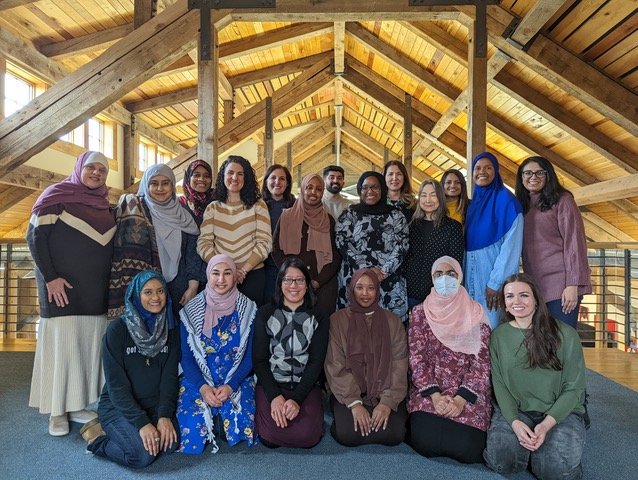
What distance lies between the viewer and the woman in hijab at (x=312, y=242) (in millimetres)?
2971

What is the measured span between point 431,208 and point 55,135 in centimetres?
285

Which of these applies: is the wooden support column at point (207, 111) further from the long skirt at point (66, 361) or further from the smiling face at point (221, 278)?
the long skirt at point (66, 361)

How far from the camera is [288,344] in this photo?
2629 mm

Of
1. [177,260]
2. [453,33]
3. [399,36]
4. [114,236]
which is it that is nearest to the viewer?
[114,236]

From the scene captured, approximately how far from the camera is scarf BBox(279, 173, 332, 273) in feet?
9.75

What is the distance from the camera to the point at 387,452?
2.44 metres

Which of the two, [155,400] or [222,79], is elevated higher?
[222,79]

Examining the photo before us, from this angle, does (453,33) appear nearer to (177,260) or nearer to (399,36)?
(399,36)

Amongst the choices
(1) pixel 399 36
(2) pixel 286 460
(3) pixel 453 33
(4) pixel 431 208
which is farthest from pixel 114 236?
(1) pixel 399 36

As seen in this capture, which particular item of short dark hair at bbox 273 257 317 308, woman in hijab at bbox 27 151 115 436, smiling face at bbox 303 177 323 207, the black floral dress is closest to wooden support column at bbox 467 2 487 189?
the black floral dress

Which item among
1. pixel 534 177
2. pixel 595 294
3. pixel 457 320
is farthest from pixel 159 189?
pixel 595 294

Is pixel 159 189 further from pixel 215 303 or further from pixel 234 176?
pixel 215 303

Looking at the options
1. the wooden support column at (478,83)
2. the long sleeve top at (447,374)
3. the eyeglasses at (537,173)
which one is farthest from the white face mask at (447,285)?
the wooden support column at (478,83)

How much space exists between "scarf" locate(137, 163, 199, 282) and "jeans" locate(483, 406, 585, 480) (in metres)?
2.05
